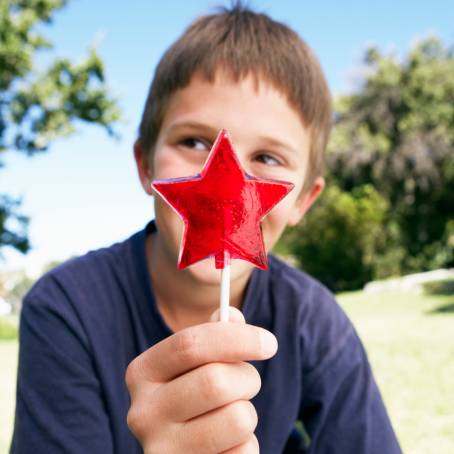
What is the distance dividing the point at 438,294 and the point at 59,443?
16.1 meters

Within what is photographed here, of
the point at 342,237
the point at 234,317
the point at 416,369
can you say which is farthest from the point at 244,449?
the point at 342,237

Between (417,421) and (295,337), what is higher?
(295,337)

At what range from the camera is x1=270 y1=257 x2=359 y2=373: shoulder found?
2.34 meters

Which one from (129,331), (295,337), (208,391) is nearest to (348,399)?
(295,337)

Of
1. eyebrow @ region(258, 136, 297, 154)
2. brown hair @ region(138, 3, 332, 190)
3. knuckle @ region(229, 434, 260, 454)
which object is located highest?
brown hair @ region(138, 3, 332, 190)

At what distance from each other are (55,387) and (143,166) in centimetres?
105

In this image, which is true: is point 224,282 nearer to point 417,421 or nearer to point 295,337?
point 295,337

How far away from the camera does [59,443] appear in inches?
71.8

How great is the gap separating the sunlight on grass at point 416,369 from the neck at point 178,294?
210 centimetres

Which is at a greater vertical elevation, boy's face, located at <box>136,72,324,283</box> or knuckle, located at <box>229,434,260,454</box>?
boy's face, located at <box>136,72,324,283</box>

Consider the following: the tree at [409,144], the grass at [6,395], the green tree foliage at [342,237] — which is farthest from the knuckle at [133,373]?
the tree at [409,144]

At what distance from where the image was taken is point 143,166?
2506mm

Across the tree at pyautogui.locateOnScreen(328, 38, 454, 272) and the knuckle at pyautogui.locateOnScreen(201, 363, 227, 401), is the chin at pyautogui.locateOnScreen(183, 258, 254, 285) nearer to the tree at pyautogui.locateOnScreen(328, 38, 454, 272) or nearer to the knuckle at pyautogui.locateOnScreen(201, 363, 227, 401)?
the knuckle at pyautogui.locateOnScreen(201, 363, 227, 401)

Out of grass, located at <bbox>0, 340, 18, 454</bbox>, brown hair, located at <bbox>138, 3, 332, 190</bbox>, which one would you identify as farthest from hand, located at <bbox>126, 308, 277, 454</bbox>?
grass, located at <bbox>0, 340, 18, 454</bbox>
